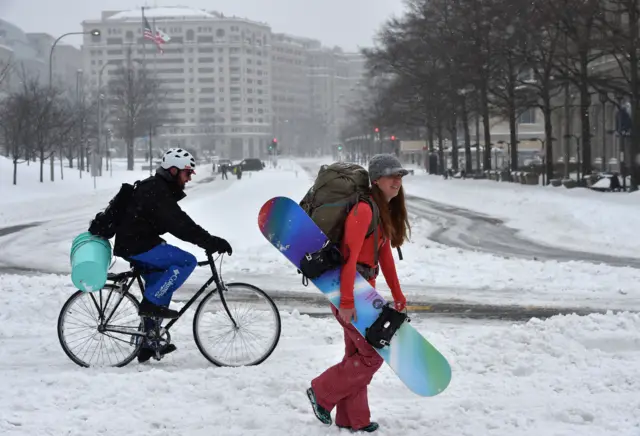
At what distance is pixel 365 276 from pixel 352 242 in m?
0.38

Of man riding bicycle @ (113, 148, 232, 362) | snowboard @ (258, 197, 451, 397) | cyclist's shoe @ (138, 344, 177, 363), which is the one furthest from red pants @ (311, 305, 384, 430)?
cyclist's shoe @ (138, 344, 177, 363)

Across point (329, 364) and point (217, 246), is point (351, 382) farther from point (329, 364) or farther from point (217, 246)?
point (217, 246)

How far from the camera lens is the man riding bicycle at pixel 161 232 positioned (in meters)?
6.93

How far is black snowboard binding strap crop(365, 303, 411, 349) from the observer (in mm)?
5211

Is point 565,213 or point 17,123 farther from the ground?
point 17,123

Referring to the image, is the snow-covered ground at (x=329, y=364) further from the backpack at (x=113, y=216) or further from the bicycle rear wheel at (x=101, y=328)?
the backpack at (x=113, y=216)

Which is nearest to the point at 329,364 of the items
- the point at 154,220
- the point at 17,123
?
the point at 154,220

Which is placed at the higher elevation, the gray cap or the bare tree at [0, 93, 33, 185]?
the bare tree at [0, 93, 33, 185]

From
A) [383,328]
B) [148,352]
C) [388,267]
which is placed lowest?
[148,352]

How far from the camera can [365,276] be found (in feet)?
17.8

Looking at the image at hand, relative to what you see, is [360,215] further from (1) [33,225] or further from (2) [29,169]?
(2) [29,169]

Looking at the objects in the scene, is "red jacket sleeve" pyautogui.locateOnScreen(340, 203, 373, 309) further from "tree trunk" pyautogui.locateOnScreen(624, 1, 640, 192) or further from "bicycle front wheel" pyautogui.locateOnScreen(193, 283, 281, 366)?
"tree trunk" pyautogui.locateOnScreen(624, 1, 640, 192)

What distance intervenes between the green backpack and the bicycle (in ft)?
6.59

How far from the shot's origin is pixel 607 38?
30.7m
